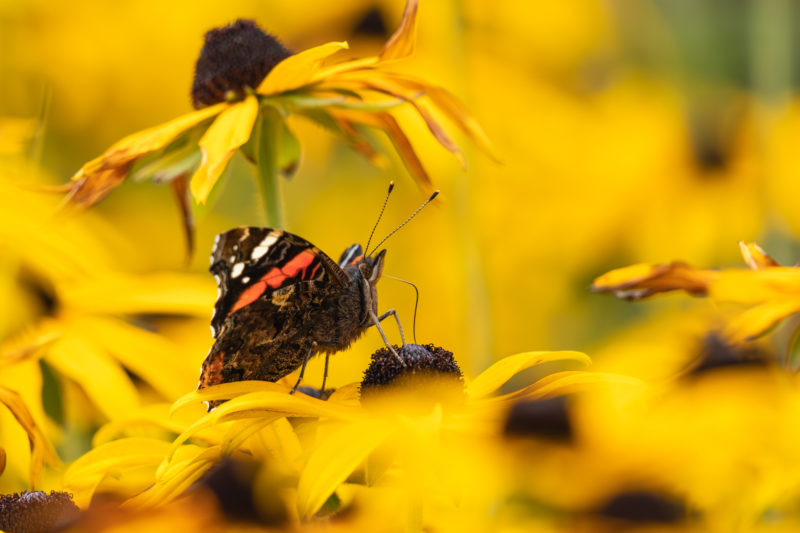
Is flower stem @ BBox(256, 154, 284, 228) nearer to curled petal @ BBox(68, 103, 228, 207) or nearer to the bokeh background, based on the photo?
curled petal @ BBox(68, 103, 228, 207)

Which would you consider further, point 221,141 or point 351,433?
point 221,141

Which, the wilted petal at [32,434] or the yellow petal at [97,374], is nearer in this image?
the wilted petal at [32,434]

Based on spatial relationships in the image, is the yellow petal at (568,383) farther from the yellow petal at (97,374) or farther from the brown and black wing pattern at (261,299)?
the yellow petal at (97,374)

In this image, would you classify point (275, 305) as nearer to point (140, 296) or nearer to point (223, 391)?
point (223, 391)

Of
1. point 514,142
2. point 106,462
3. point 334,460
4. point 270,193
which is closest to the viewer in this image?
point 334,460

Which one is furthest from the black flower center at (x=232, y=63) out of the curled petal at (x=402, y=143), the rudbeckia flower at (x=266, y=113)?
the curled petal at (x=402, y=143)

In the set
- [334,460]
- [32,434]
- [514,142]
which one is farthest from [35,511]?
[514,142]

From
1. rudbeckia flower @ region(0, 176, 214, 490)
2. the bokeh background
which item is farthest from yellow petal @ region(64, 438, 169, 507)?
the bokeh background
